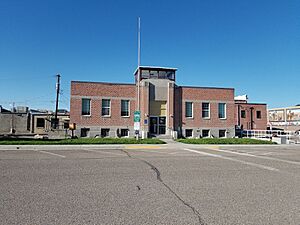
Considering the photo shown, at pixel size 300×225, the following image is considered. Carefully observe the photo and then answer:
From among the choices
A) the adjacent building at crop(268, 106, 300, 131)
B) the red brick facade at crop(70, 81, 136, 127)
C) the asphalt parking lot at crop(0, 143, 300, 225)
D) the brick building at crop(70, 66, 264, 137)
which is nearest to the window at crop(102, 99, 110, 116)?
the brick building at crop(70, 66, 264, 137)

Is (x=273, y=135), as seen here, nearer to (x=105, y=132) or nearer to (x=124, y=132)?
(x=124, y=132)

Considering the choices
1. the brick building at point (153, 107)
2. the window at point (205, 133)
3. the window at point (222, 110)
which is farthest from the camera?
the window at point (222, 110)

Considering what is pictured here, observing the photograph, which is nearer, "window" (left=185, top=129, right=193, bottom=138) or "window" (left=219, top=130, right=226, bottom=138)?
"window" (left=185, top=129, right=193, bottom=138)

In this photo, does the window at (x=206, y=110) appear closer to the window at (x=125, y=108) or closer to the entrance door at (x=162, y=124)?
the entrance door at (x=162, y=124)

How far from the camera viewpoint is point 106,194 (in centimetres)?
619

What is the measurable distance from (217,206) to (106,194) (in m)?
2.59

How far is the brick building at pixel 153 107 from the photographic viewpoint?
28438 millimetres

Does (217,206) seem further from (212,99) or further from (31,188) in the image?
(212,99)

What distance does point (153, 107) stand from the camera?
29.7 meters

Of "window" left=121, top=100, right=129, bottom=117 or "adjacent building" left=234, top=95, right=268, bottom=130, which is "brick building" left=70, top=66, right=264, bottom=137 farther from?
"adjacent building" left=234, top=95, right=268, bottom=130

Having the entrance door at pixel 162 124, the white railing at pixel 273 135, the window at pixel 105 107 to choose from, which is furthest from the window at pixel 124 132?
the white railing at pixel 273 135

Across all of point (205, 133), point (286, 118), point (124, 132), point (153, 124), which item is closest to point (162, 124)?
point (153, 124)

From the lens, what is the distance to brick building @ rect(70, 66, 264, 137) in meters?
28.4

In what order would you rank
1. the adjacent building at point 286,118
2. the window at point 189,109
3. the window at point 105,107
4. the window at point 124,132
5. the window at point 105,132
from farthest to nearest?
the adjacent building at point 286,118 → the window at point 189,109 → the window at point 124,132 → the window at point 105,107 → the window at point 105,132
